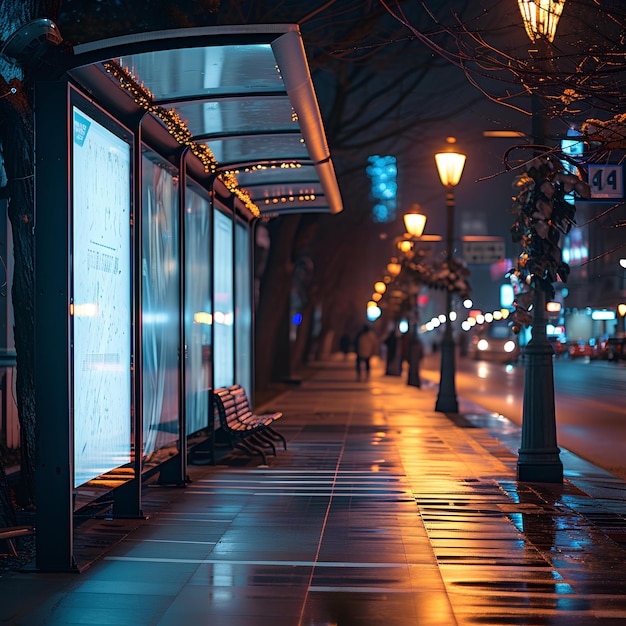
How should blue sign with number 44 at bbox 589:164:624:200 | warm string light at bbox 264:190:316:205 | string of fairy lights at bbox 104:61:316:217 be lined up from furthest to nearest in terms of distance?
warm string light at bbox 264:190:316:205
blue sign with number 44 at bbox 589:164:624:200
string of fairy lights at bbox 104:61:316:217

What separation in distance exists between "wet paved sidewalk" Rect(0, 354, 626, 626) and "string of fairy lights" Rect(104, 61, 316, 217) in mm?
3660

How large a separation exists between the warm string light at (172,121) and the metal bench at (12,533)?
3.47 m

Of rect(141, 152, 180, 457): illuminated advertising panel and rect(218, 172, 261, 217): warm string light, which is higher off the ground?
rect(218, 172, 261, 217): warm string light

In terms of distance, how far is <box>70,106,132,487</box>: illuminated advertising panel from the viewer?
8.19m

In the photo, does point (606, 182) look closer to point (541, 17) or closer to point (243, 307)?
point (541, 17)

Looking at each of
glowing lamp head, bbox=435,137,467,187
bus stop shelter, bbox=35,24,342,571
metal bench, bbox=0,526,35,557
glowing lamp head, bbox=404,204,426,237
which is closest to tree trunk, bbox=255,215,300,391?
glowing lamp head, bbox=404,204,426,237

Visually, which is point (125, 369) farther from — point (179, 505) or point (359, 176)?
point (359, 176)

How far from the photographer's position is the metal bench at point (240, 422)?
14.4 m

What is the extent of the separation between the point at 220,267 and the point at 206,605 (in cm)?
913

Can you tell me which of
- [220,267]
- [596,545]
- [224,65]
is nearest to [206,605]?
[596,545]

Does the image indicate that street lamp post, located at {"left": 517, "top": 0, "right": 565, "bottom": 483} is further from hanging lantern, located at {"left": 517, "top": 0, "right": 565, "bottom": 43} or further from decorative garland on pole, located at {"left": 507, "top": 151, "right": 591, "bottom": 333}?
hanging lantern, located at {"left": 517, "top": 0, "right": 565, "bottom": 43}

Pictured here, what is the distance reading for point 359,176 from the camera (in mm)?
47969

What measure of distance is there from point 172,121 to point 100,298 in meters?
2.98

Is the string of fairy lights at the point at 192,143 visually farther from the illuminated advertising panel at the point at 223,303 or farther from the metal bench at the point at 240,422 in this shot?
the metal bench at the point at 240,422
